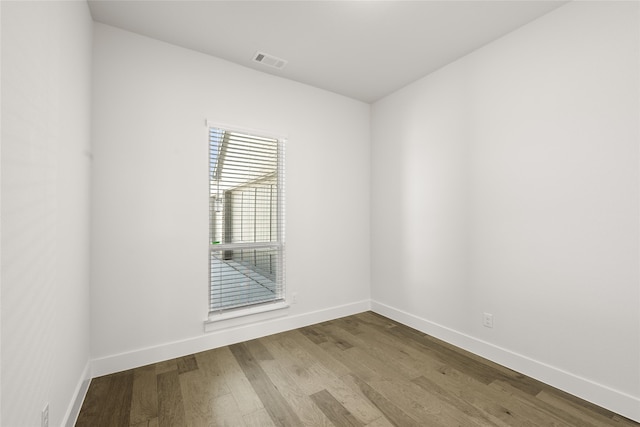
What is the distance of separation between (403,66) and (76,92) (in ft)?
9.16

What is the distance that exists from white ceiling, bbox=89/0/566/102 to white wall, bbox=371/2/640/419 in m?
0.30

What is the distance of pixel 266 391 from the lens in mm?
2092

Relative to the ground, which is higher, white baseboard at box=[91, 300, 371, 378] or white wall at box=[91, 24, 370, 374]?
white wall at box=[91, 24, 370, 374]

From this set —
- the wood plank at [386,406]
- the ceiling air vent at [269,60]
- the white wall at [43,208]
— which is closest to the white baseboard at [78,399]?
the white wall at [43,208]

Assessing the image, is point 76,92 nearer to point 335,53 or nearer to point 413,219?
point 335,53

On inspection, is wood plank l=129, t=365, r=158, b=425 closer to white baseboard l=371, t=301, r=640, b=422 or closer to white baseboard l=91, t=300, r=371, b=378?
white baseboard l=91, t=300, r=371, b=378

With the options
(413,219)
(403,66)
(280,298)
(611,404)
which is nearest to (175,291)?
(280,298)

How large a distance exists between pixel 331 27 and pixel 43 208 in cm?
231

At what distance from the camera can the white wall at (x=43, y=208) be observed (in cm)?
102

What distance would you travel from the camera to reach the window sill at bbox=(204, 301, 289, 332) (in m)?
2.78

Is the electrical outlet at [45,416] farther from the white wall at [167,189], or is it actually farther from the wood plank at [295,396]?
the wood plank at [295,396]

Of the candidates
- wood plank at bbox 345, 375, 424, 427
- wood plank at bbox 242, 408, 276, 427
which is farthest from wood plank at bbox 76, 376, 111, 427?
wood plank at bbox 345, 375, 424, 427

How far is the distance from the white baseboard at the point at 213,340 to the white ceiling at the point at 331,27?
268 centimetres

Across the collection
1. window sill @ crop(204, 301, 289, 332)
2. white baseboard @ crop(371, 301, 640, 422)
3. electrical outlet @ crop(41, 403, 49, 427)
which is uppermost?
electrical outlet @ crop(41, 403, 49, 427)
